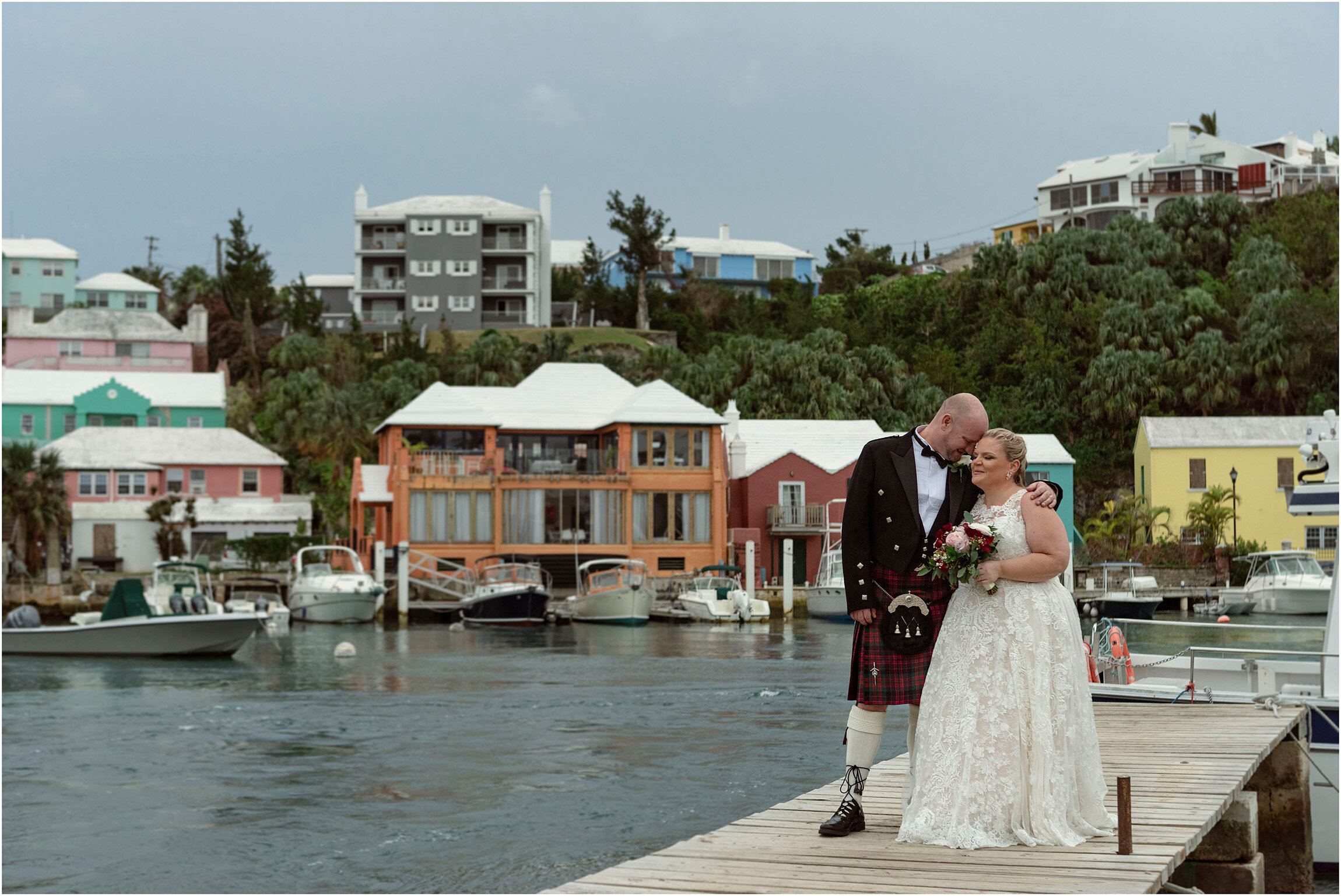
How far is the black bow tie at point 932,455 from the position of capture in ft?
23.5

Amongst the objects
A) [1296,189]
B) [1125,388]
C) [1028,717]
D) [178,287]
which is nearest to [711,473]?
[1125,388]

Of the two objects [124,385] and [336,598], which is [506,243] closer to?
[124,385]

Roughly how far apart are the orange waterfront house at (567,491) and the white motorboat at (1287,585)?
18505 millimetres

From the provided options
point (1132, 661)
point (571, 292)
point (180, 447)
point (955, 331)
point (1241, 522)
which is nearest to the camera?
point (1132, 661)

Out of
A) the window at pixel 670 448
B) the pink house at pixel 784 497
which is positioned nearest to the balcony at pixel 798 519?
the pink house at pixel 784 497

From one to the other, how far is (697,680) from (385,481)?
1136 inches

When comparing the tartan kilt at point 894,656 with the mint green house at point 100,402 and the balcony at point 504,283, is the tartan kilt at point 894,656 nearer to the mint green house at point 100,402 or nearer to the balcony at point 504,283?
the mint green house at point 100,402

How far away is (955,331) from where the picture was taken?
78.4 meters

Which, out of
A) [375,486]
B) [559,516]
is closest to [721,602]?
[559,516]

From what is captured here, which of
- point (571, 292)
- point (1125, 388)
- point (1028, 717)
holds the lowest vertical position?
point (1028, 717)

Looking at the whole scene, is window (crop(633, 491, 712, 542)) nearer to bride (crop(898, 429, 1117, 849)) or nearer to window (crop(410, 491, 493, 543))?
window (crop(410, 491, 493, 543))

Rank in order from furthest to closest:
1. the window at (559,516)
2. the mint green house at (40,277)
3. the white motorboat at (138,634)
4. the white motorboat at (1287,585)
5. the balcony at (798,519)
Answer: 1. the mint green house at (40,277)
2. the balcony at (798,519)
3. the window at (559,516)
4. the white motorboat at (1287,585)
5. the white motorboat at (138,634)

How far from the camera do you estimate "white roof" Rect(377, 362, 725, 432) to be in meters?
53.7

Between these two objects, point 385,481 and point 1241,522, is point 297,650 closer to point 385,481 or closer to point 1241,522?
point 385,481
